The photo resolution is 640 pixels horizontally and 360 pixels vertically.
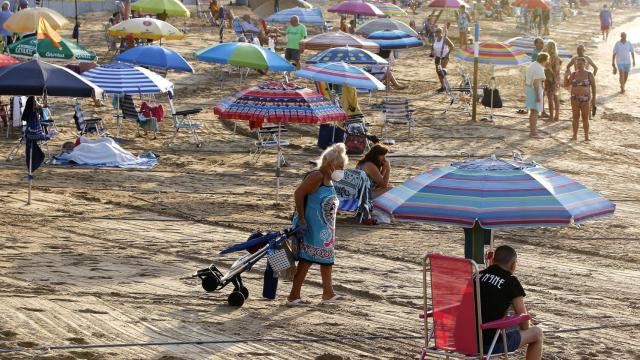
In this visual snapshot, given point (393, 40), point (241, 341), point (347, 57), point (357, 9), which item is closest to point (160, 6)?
point (357, 9)

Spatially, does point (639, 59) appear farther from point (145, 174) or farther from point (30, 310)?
point (30, 310)

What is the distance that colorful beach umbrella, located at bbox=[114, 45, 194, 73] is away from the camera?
2152cm

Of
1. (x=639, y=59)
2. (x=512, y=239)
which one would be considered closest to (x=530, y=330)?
(x=512, y=239)

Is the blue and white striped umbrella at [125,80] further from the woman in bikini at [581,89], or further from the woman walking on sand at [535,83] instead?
the woman in bikini at [581,89]

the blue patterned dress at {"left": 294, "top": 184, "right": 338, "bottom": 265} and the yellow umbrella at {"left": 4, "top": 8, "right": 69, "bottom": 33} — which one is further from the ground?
the yellow umbrella at {"left": 4, "top": 8, "right": 69, "bottom": 33}

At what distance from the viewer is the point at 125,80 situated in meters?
18.8

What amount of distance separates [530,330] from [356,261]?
175 inches

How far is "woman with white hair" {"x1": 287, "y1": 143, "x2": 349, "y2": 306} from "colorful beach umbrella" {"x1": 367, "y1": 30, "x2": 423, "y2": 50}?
1554cm

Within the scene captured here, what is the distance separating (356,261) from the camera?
495 inches

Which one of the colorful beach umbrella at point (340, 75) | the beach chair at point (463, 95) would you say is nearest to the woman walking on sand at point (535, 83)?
the beach chair at point (463, 95)

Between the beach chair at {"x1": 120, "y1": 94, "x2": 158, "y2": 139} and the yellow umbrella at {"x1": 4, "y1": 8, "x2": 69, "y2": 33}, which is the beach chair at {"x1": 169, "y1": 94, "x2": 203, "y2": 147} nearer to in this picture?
the beach chair at {"x1": 120, "y1": 94, "x2": 158, "y2": 139}

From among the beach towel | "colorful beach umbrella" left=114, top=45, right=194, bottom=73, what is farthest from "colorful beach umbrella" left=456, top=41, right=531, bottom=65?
the beach towel

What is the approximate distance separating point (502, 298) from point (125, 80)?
458 inches

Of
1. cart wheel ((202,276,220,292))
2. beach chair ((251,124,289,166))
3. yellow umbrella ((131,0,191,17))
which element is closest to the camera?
cart wheel ((202,276,220,292))
